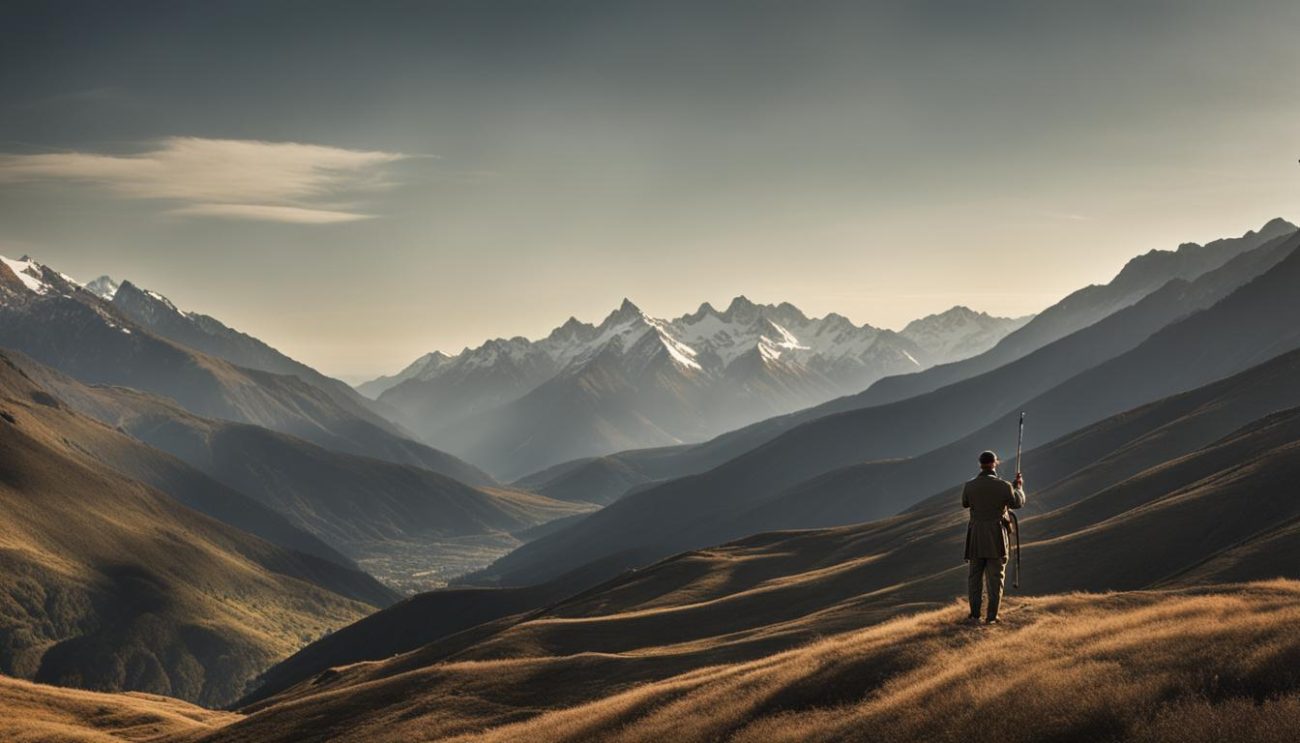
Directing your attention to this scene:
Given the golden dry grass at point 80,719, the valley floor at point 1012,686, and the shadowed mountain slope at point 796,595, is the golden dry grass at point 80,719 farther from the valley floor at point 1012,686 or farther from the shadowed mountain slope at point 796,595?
the valley floor at point 1012,686

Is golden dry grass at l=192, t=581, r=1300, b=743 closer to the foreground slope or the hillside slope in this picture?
the hillside slope

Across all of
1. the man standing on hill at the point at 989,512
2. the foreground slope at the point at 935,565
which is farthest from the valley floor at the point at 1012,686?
the foreground slope at the point at 935,565

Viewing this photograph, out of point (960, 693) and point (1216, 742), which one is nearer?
point (1216, 742)

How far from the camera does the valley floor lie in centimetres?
2342

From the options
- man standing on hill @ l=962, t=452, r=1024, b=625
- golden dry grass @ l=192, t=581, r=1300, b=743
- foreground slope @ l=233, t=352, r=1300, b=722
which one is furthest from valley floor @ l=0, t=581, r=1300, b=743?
foreground slope @ l=233, t=352, r=1300, b=722

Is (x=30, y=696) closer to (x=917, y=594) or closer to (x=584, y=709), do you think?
(x=584, y=709)

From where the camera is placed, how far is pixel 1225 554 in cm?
6944

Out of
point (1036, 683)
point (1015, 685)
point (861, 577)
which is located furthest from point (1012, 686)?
point (861, 577)

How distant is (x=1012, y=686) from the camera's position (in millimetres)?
26875

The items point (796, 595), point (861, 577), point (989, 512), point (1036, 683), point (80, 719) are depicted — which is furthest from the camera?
point (861, 577)

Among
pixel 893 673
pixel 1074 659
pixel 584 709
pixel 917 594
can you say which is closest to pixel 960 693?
pixel 1074 659

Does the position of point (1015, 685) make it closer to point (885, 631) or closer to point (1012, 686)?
point (1012, 686)

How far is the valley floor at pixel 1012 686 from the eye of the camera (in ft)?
76.8

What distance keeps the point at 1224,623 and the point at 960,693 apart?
322 inches
